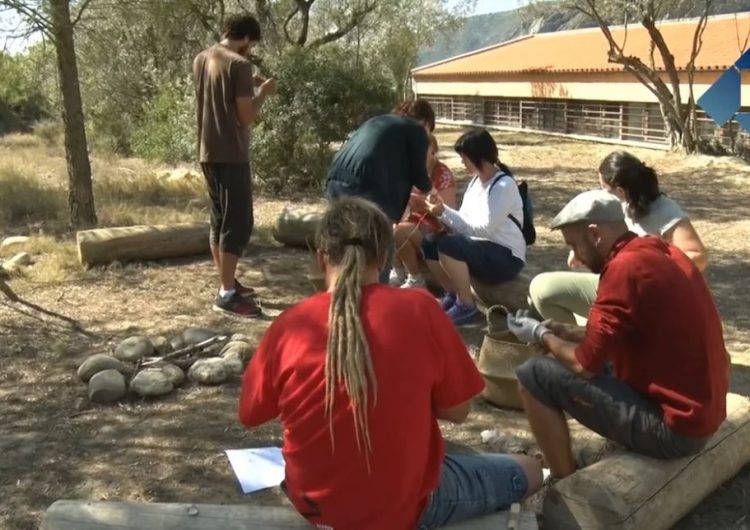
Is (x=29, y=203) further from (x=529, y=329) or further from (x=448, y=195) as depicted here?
(x=529, y=329)

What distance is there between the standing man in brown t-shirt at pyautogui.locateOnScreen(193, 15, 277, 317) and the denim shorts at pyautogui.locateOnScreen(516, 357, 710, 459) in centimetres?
294

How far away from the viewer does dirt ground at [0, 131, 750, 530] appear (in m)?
3.32

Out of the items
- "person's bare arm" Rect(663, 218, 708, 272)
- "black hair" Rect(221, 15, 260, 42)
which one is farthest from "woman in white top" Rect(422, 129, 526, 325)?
"black hair" Rect(221, 15, 260, 42)

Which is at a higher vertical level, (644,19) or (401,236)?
(644,19)

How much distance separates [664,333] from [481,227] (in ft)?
7.60

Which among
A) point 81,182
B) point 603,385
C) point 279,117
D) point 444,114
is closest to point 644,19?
point 279,117

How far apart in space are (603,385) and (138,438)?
2.14 metres

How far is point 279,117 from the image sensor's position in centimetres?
1123

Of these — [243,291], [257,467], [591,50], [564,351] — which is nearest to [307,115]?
[243,291]

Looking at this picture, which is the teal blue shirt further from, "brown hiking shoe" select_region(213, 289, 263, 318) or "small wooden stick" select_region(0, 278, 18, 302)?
"small wooden stick" select_region(0, 278, 18, 302)

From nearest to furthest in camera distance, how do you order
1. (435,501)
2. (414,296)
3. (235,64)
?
1. (414,296)
2. (435,501)
3. (235,64)

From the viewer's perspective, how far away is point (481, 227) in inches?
192

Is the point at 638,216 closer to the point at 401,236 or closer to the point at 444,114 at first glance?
the point at 401,236

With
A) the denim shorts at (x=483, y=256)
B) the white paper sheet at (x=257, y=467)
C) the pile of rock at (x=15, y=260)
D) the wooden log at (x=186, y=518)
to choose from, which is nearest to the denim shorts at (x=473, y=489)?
the wooden log at (x=186, y=518)
